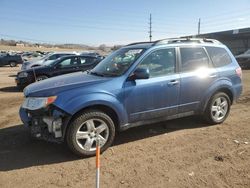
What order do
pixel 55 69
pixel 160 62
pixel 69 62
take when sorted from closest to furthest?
pixel 160 62 → pixel 55 69 → pixel 69 62

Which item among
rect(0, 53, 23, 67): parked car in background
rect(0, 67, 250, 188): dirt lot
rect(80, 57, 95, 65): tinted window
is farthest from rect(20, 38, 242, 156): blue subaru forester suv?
rect(0, 53, 23, 67): parked car in background

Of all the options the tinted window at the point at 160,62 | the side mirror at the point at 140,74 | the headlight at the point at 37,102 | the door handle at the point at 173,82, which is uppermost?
the tinted window at the point at 160,62

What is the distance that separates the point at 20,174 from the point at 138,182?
1.72m

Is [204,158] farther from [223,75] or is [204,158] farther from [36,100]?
[36,100]

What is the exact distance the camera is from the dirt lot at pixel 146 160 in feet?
13.9

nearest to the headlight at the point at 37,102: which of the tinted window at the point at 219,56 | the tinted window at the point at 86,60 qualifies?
the tinted window at the point at 219,56

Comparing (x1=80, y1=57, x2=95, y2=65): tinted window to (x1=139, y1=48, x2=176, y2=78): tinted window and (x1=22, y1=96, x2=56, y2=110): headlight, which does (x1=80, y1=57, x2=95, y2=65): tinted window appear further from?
(x1=22, y1=96, x2=56, y2=110): headlight

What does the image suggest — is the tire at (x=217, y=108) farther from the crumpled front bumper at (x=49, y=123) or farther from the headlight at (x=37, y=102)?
the headlight at (x=37, y=102)

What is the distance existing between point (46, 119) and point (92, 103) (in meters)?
0.77

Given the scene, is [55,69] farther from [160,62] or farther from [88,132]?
[88,132]

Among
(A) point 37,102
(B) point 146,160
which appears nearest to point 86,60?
(A) point 37,102

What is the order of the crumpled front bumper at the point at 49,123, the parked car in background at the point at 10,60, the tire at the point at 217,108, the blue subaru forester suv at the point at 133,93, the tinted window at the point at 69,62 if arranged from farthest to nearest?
the parked car in background at the point at 10,60
the tinted window at the point at 69,62
the tire at the point at 217,108
the blue subaru forester suv at the point at 133,93
the crumpled front bumper at the point at 49,123

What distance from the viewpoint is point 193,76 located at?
245 inches

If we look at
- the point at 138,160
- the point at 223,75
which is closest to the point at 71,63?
the point at 223,75
